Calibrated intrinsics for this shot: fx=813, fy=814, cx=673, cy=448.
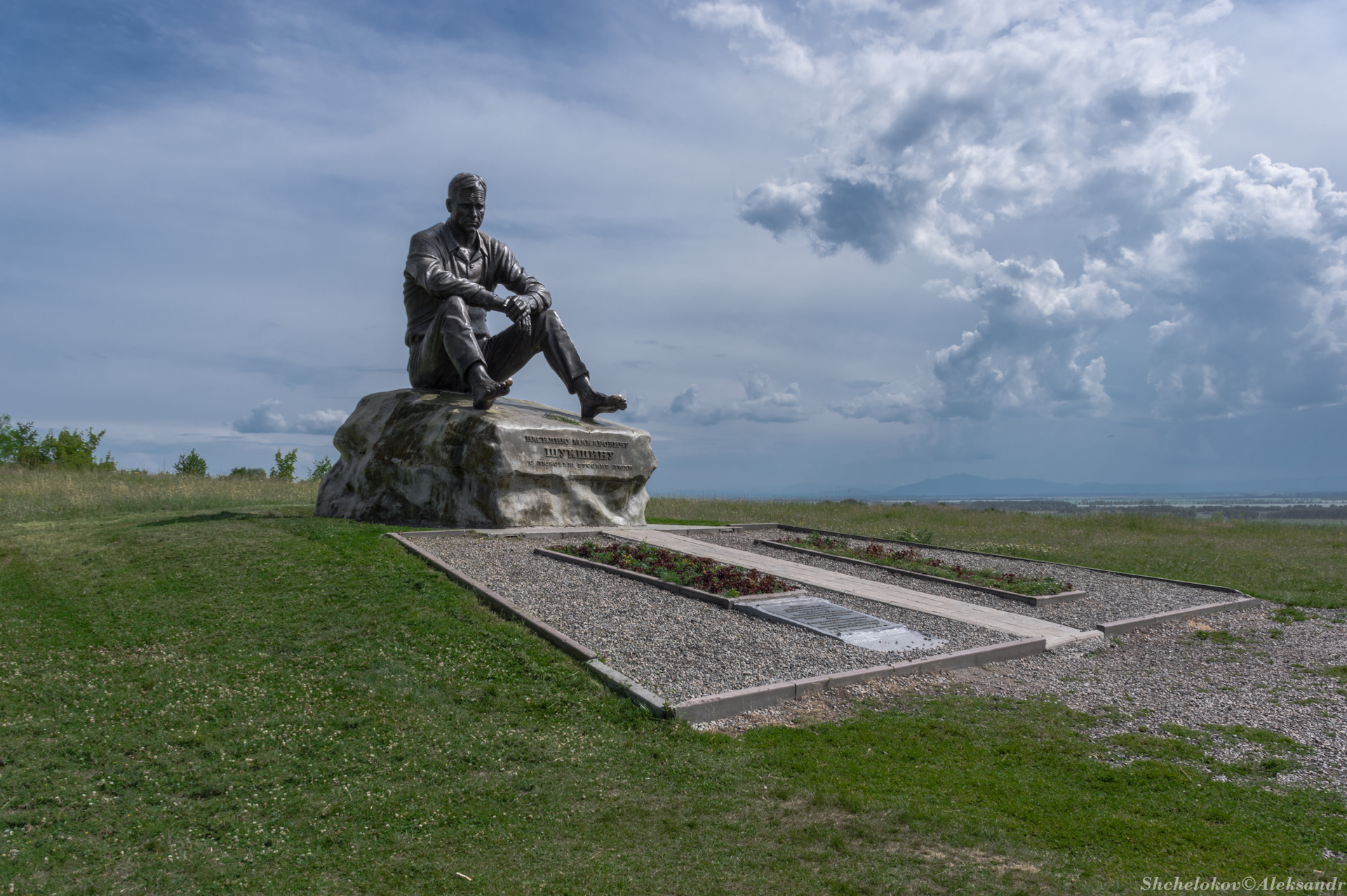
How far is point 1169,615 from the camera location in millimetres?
9211

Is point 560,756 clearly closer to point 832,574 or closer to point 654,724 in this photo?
point 654,724

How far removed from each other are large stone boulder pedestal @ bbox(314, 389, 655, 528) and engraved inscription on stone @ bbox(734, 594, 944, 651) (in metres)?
5.19

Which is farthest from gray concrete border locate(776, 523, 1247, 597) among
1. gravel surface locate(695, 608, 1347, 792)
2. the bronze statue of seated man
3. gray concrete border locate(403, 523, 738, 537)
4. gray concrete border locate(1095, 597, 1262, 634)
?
the bronze statue of seated man

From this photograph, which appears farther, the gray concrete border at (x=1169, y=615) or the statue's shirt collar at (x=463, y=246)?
the statue's shirt collar at (x=463, y=246)

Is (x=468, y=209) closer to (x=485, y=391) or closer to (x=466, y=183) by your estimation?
(x=466, y=183)

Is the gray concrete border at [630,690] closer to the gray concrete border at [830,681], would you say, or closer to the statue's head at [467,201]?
the gray concrete border at [830,681]

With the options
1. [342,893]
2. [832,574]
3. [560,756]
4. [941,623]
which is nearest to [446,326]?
[832,574]

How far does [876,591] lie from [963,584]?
1.42 m

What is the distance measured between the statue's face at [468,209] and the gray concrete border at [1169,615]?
437 inches

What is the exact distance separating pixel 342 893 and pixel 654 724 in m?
2.16

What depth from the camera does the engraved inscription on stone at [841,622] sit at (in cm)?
730

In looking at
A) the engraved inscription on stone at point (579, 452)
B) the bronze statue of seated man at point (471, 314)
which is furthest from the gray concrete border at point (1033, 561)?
the bronze statue of seated man at point (471, 314)

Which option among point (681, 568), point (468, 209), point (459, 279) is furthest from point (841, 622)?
point (468, 209)

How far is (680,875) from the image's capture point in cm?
353
